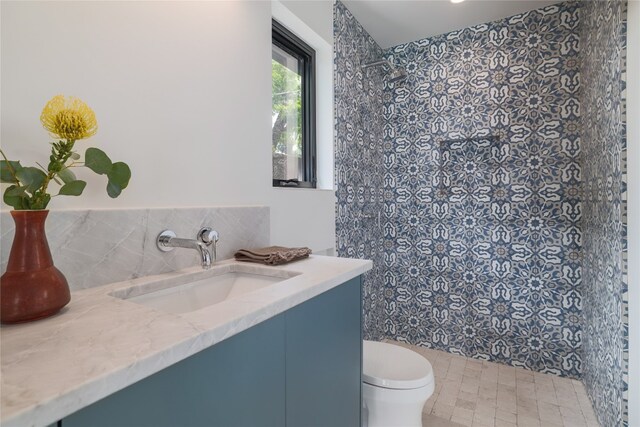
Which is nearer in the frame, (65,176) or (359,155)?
(65,176)

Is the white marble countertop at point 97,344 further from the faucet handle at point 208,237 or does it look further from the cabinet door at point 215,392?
the faucet handle at point 208,237

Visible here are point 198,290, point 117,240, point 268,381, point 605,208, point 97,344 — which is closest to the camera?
point 97,344

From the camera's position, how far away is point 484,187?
245 centimetres

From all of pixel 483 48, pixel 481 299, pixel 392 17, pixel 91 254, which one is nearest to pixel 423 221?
pixel 481 299

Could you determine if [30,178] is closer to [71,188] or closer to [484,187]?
[71,188]

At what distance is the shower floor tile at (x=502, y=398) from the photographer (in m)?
1.79

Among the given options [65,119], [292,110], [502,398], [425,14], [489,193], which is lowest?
[502,398]

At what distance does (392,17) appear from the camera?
2.35 m

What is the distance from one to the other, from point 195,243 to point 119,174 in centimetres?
28

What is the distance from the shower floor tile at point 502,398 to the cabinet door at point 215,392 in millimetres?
1457

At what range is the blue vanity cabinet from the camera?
1.69 ft

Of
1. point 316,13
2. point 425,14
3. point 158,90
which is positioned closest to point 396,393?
point 158,90

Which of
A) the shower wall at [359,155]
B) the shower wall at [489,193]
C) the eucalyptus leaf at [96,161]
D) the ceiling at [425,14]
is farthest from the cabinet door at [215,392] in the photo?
the ceiling at [425,14]

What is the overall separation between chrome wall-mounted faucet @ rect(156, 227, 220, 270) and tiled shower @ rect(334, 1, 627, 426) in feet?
3.84
